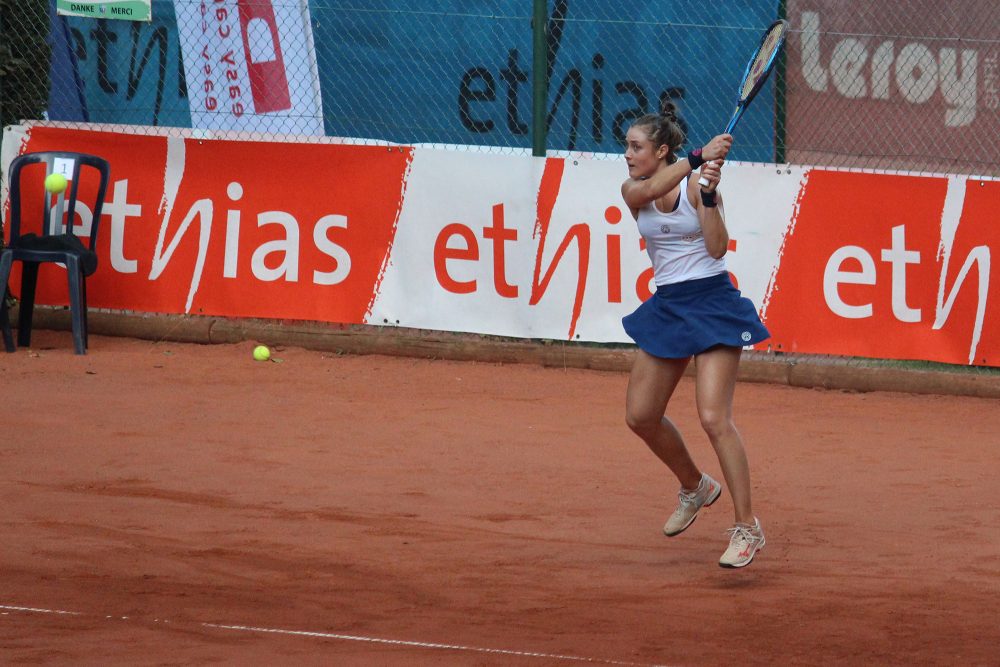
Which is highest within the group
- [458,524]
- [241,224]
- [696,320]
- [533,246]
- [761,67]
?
[761,67]

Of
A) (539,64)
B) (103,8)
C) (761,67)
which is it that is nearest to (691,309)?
(761,67)

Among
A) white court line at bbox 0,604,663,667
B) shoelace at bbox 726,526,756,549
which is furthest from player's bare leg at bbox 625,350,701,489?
white court line at bbox 0,604,663,667

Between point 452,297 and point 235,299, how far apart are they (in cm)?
156

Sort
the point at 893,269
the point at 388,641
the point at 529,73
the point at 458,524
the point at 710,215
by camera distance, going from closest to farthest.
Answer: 1. the point at 388,641
2. the point at 710,215
3. the point at 458,524
4. the point at 893,269
5. the point at 529,73

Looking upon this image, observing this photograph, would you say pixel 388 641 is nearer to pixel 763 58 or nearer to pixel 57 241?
pixel 763 58

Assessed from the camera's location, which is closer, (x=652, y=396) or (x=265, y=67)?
(x=652, y=396)

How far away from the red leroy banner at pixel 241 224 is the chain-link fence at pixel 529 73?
43 cm

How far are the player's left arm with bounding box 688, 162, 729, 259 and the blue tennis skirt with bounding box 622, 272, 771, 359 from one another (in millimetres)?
152

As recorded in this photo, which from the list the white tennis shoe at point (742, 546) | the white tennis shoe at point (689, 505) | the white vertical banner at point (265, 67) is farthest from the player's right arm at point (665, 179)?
the white vertical banner at point (265, 67)

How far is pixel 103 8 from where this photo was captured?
34.9ft

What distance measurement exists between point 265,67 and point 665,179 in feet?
21.4

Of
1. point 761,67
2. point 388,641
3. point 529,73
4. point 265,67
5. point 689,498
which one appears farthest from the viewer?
point 529,73

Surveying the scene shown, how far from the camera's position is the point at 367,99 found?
37.6 ft

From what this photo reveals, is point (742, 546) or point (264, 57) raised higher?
point (264, 57)
